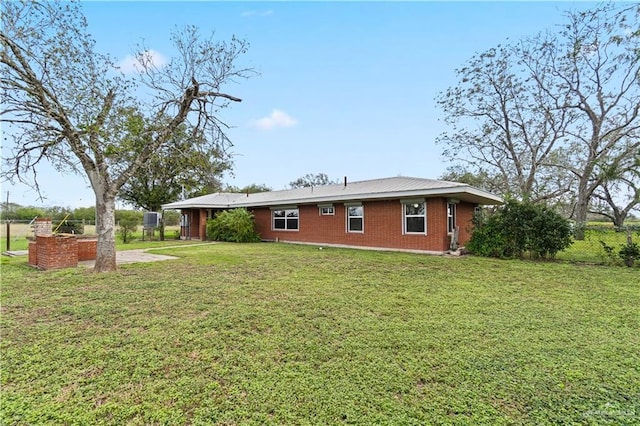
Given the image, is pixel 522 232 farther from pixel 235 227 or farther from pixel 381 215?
pixel 235 227

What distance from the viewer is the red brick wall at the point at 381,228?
1050cm

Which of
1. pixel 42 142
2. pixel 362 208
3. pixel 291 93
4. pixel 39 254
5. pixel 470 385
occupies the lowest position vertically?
pixel 470 385

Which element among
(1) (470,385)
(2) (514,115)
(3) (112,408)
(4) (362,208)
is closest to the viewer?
(3) (112,408)

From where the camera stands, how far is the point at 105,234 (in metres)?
6.89

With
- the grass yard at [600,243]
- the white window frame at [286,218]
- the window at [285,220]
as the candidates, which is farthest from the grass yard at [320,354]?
the window at [285,220]

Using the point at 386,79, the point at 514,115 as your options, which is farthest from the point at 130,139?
the point at 514,115

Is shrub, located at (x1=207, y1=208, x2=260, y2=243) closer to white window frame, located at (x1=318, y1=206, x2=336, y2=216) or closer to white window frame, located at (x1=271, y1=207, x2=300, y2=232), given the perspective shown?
white window frame, located at (x1=271, y1=207, x2=300, y2=232)

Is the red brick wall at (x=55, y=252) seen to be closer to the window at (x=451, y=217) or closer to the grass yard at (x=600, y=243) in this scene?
the window at (x=451, y=217)

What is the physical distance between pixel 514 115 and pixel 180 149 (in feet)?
67.5

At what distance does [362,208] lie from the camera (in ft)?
41.0

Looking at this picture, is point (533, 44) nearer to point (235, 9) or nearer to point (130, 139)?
point (235, 9)

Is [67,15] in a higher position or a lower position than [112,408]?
higher

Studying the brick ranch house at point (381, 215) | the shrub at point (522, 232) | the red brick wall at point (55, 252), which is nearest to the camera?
the red brick wall at point (55, 252)

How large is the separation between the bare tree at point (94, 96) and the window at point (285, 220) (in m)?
7.94
